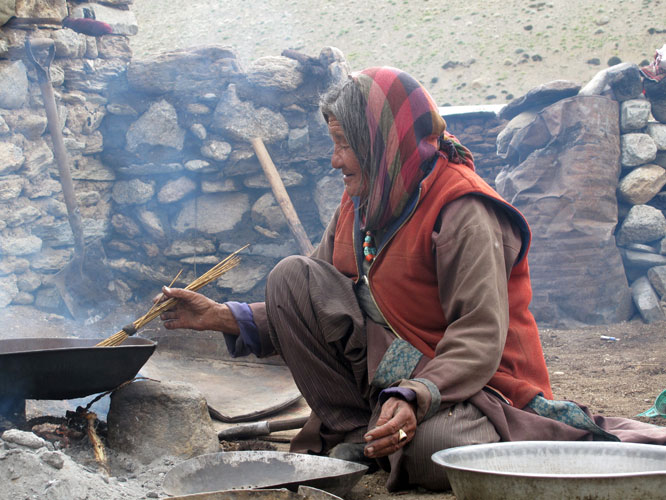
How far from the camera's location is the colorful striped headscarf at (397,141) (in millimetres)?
2008

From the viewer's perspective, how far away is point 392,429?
156 centimetres

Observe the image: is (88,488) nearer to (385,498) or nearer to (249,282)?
(385,498)

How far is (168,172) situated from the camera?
664 centimetres

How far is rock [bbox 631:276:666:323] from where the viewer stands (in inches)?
256

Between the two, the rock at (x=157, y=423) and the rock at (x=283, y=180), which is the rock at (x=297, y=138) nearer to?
the rock at (x=283, y=180)

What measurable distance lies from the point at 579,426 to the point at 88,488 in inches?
55.9

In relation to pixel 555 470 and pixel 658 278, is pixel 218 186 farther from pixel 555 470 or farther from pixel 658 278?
pixel 555 470

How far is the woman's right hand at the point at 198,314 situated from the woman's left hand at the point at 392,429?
881 mm

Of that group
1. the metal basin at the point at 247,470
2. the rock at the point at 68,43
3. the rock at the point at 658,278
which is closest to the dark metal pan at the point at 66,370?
the metal basin at the point at 247,470

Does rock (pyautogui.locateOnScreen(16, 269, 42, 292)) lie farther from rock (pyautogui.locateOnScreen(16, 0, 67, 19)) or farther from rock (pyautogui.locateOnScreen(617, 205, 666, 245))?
rock (pyautogui.locateOnScreen(617, 205, 666, 245))

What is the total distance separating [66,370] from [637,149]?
21.6ft

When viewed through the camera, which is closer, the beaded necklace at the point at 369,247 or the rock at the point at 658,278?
the beaded necklace at the point at 369,247

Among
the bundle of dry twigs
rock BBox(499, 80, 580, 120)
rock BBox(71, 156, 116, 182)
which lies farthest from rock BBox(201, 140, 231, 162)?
the bundle of dry twigs

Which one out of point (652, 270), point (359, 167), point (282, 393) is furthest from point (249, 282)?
point (359, 167)
